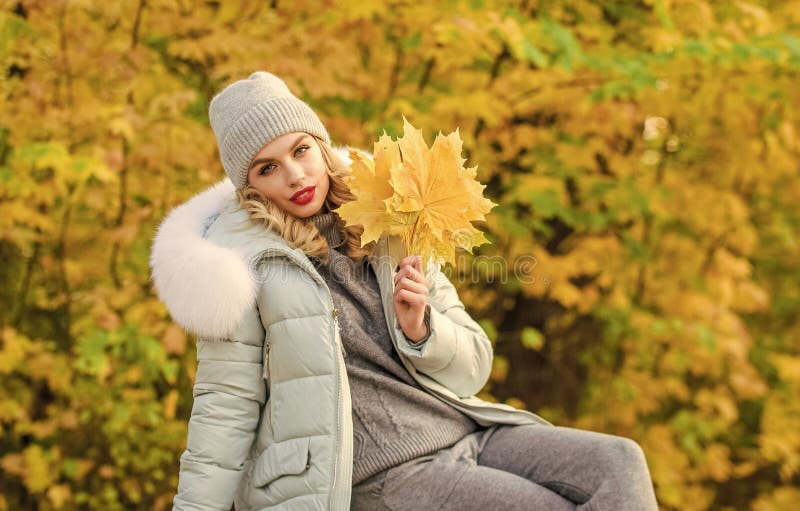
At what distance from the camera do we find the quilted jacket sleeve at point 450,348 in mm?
2096

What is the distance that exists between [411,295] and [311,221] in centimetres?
45

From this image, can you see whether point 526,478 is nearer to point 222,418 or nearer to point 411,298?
point 411,298

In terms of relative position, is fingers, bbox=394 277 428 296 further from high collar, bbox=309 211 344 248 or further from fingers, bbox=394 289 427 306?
high collar, bbox=309 211 344 248

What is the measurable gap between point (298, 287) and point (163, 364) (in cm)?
195

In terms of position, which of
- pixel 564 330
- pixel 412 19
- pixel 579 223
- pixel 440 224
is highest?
pixel 412 19

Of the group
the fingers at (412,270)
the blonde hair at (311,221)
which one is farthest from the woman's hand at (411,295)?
the blonde hair at (311,221)

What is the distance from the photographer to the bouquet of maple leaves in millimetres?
1910

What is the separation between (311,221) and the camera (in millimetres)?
2246

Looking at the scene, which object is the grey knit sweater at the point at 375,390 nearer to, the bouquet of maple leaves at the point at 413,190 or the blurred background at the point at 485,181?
the bouquet of maple leaves at the point at 413,190

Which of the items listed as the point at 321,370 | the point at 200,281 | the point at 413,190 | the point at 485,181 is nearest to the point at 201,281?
the point at 200,281

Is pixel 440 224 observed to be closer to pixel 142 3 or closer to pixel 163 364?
pixel 163 364

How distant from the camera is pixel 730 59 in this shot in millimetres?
3760

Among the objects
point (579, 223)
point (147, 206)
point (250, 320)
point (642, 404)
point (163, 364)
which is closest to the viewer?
point (250, 320)

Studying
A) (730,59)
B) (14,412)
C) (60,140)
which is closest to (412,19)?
(730,59)
